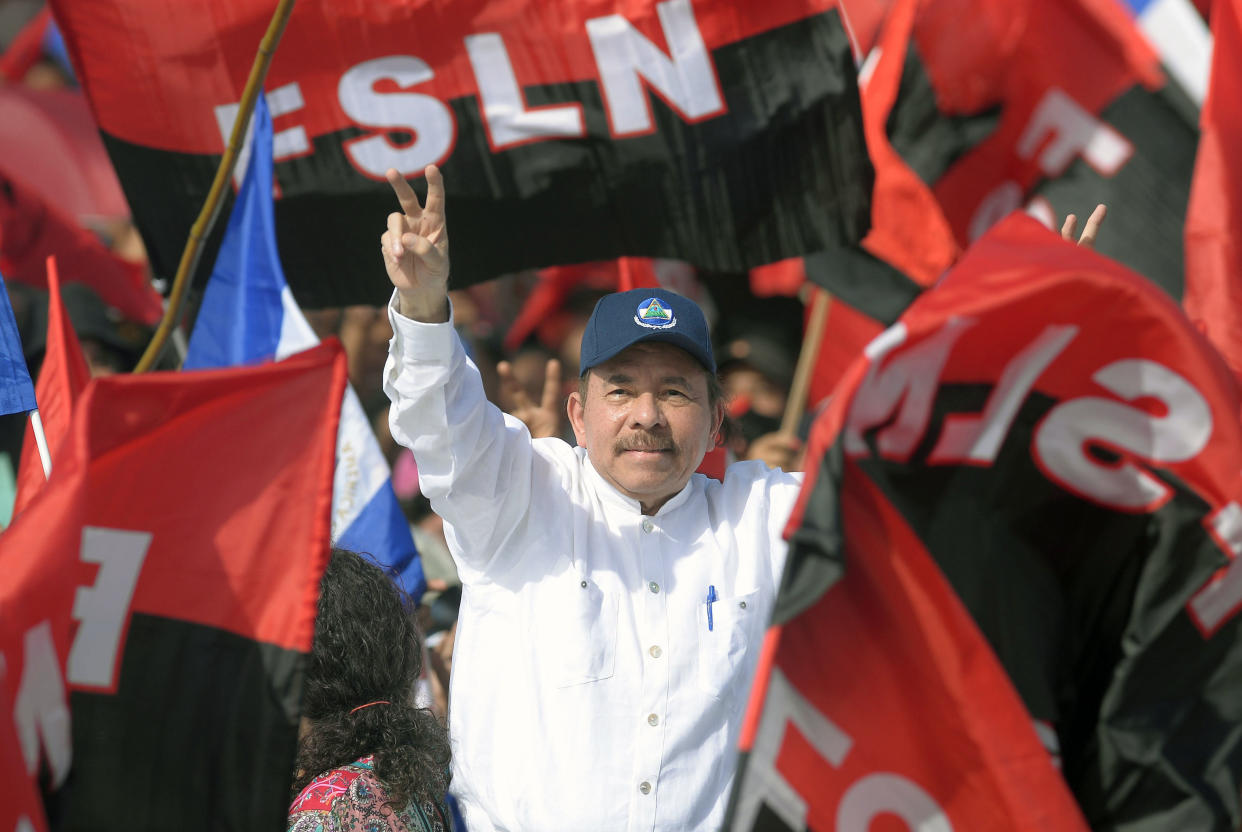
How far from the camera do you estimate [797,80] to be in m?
4.48

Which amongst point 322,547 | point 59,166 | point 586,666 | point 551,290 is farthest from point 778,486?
point 59,166

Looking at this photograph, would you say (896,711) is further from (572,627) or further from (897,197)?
(897,197)

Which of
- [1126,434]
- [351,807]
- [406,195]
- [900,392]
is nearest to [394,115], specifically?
[406,195]

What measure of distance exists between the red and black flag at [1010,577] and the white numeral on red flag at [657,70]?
7.50ft

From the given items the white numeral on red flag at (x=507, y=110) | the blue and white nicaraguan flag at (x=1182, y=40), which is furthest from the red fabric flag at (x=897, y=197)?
the white numeral on red flag at (x=507, y=110)

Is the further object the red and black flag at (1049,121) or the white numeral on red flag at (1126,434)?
the red and black flag at (1049,121)

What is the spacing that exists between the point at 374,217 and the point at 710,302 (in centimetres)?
224

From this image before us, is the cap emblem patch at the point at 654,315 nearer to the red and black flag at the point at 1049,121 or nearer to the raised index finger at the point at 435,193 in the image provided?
the raised index finger at the point at 435,193

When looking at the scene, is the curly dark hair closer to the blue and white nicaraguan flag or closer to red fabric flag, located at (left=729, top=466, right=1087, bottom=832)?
red fabric flag, located at (left=729, top=466, right=1087, bottom=832)

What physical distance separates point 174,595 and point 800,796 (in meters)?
1.01

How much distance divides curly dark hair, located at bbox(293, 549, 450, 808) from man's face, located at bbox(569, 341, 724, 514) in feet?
1.69

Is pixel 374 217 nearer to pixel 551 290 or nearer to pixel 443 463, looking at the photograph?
pixel 443 463

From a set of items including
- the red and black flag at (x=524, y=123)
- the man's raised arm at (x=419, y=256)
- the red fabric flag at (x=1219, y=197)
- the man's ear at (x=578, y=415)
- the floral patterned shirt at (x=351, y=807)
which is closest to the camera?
the floral patterned shirt at (x=351, y=807)

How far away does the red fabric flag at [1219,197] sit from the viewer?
13.0 ft
